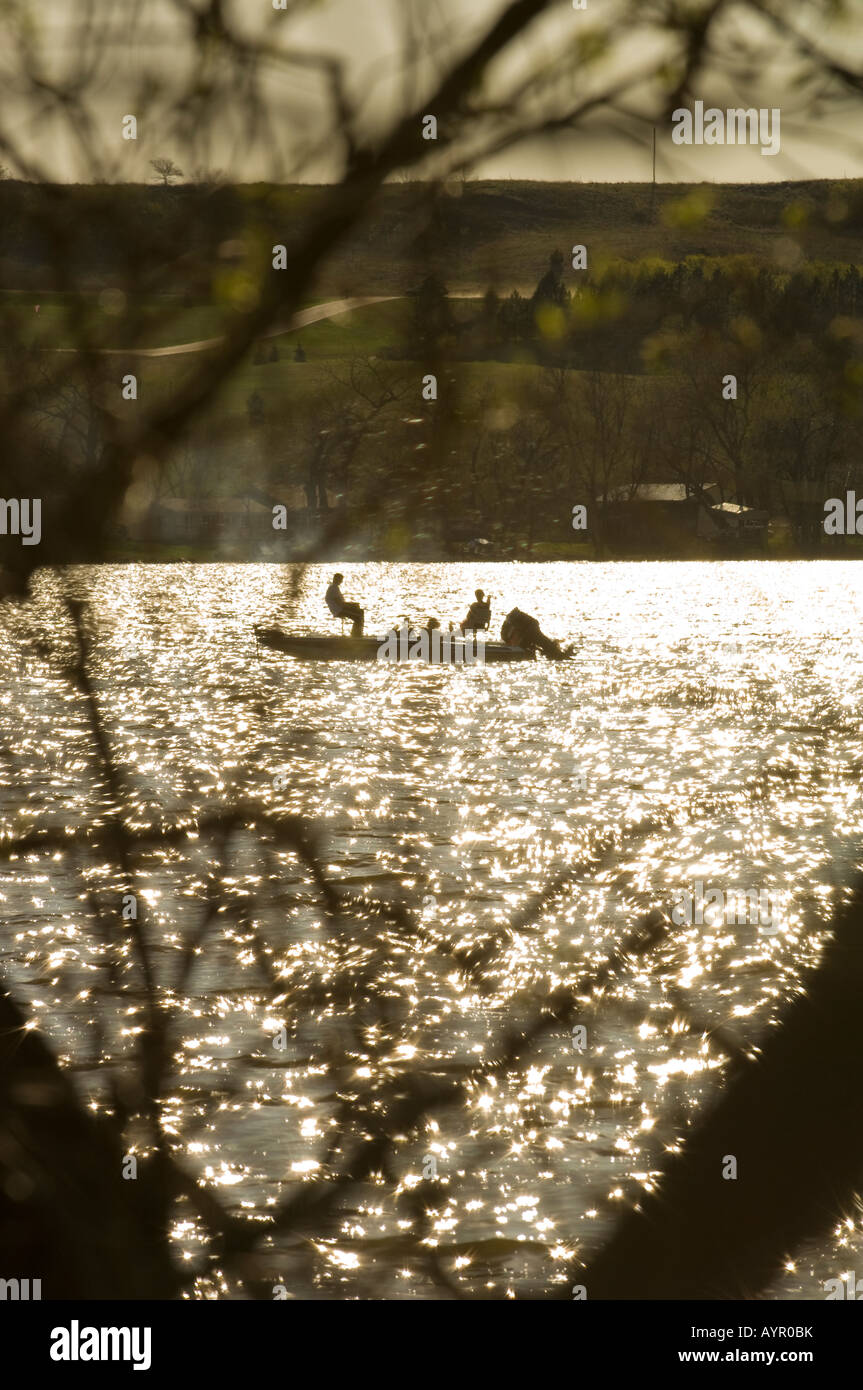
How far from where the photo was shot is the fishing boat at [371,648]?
47344 millimetres

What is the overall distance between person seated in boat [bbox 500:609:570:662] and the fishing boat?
0.25 m

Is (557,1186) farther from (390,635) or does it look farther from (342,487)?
(390,635)

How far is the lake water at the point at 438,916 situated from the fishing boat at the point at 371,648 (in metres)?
4.11

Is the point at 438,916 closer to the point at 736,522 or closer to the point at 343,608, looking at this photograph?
the point at 343,608

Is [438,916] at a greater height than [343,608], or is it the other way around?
[343,608]

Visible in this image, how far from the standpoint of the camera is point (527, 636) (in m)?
48.1

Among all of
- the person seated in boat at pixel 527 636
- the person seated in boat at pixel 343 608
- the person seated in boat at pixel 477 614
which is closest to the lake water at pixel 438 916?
the person seated in boat at pixel 343 608

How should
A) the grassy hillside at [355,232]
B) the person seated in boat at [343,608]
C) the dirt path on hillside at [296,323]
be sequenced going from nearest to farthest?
1. the dirt path on hillside at [296,323]
2. the grassy hillside at [355,232]
3. the person seated in boat at [343,608]

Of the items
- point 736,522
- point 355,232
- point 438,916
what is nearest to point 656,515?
point 736,522

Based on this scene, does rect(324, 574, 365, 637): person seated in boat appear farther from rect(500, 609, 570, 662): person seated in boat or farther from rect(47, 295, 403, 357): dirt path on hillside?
rect(47, 295, 403, 357): dirt path on hillside

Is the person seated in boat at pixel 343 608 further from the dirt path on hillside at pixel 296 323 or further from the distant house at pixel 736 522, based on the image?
the distant house at pixel 736 522

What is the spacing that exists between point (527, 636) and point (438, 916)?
31744 mm

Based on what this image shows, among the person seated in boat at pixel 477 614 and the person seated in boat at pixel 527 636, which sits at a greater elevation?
the person seated in boat at pixel 477 614

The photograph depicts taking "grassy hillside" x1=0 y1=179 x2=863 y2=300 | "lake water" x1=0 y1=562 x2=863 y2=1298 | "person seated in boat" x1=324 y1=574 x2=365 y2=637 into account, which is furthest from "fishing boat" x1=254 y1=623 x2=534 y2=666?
"grassy hillside" x1=0 y1=179 x2=863 y2=300
